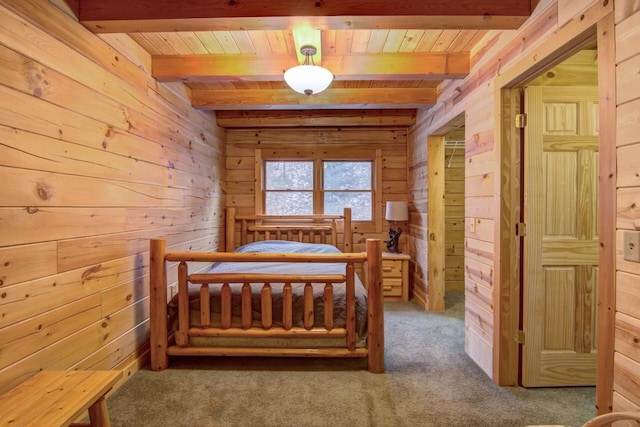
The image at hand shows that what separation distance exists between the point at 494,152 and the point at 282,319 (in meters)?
1.85

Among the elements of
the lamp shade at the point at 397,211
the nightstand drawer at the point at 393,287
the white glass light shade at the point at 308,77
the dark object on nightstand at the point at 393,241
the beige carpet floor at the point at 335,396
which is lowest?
the beige carpet floor at the point at 335,396

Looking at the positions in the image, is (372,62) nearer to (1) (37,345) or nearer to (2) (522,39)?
(2) (522,39)

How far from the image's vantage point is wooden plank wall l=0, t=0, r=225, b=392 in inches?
51.9

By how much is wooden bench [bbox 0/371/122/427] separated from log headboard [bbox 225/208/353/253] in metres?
2.58

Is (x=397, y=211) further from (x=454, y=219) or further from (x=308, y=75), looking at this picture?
(x=308, y=75)

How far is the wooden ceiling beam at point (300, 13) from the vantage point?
66.3 inches

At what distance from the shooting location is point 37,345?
4.65 ft

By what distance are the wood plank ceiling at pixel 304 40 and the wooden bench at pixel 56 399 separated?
1.87 meters

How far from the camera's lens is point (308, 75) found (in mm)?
2100

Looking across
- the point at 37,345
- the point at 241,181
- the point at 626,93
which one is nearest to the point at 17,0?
the point at 37,345

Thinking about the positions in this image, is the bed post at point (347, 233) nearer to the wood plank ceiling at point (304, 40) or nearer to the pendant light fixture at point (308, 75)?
the wood plank ceiling at point (304, 40)

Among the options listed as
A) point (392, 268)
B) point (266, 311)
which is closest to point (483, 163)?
point (266, 311)

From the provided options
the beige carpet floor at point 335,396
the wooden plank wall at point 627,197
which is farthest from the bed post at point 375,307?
the wooden plank wall at point 627,197

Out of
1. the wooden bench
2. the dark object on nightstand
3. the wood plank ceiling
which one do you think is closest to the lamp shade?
the dark object on nightstand
